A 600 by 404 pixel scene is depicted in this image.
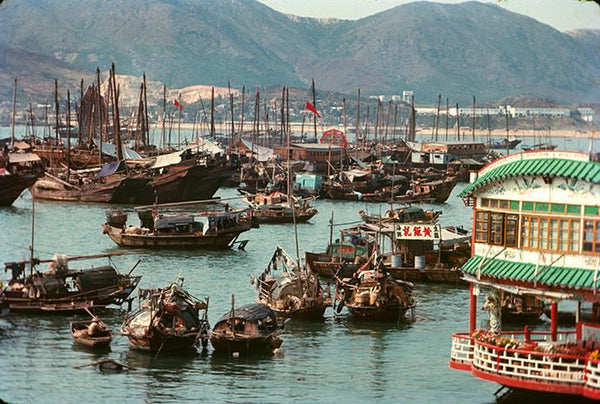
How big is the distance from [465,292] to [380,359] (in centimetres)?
1377

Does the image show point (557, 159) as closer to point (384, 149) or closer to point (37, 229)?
point (37, 229)

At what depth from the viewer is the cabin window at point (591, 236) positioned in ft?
85.3

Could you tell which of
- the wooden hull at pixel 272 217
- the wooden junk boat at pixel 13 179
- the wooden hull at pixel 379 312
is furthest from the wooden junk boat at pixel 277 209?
the wooden hull at pixel 379 312

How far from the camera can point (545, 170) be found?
26516 millimetres

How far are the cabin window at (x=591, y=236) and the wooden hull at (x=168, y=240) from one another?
132 feet

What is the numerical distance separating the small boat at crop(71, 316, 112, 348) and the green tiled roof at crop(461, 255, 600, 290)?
14.7m

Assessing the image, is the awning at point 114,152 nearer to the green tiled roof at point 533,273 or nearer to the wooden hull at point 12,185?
the wooden hull at point 12,185

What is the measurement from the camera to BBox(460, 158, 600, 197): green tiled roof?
25969mm

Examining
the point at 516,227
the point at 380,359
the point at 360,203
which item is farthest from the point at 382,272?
the point at 360,203

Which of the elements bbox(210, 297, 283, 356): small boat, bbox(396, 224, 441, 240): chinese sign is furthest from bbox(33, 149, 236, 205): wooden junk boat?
bbox(210, 297, 283, 356): small boat

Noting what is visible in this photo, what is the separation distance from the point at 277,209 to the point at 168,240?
1846 cm

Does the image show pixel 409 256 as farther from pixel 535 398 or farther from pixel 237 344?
pixel 535 398

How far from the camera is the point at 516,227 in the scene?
2731cm

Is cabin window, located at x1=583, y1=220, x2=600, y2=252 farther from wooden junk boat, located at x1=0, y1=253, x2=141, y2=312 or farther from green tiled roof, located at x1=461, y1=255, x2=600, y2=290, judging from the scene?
wooden junk boat, located at x1=0, y1=253, x2=141, y2=312
